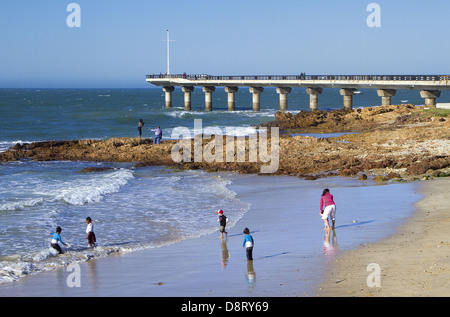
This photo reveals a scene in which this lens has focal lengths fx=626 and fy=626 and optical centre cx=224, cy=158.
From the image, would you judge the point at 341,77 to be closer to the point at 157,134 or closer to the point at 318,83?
the point at 318,83

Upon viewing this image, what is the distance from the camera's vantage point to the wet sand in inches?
375

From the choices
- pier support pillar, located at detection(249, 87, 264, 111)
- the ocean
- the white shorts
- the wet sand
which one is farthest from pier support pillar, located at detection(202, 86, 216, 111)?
the white shorts

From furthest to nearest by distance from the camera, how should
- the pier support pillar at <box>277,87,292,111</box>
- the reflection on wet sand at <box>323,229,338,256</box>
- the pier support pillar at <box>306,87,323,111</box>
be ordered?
the pier support pillar at <box>277,87,292,111</box>, the pier support pillar at <box>306,87,323,111</box>, the reflection on wet sand at <box>323,229,338,256</box>

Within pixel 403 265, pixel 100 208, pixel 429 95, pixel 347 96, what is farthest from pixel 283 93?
pixel 403 265

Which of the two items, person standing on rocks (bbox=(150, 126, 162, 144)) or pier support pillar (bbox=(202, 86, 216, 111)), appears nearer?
person standing on rocks (bbox=(150, 126, 162, 144))

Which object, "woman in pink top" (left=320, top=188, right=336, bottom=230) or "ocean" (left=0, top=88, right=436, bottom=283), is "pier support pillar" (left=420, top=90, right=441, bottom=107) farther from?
"woman in pink top" (left=320, top=188, right=336, bottom=230)

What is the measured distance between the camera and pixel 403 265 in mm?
10977

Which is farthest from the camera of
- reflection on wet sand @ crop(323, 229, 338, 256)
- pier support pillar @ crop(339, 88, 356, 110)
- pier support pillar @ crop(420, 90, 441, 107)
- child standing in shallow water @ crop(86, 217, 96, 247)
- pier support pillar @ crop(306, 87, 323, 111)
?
pier support pillar @ crop(306, 87, 323, 111)

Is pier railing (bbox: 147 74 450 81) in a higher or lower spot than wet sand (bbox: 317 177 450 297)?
higher

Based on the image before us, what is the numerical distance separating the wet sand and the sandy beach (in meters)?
0.02

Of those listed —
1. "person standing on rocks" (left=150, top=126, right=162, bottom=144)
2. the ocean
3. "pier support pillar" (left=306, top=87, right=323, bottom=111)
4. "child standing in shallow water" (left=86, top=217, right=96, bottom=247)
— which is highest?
"pier support pillar" (left=306, top=87, right=323, bottom=111)

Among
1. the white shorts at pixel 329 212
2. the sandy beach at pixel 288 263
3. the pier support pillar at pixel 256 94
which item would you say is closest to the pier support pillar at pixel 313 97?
the pier support pillar at pixel 256 94
